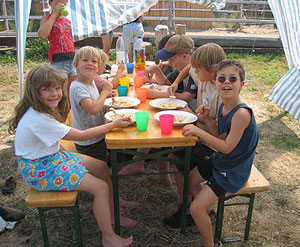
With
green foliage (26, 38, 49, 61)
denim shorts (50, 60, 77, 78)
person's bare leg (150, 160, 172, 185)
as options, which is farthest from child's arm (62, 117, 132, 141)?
green foliage (26, 38, 49, 61)

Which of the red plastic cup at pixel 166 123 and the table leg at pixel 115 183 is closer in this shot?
the red plastic cup at pixel 166 123

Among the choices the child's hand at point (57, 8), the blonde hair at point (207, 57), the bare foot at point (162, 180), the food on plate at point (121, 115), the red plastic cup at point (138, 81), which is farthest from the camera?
the child's hand at point (57, 8)

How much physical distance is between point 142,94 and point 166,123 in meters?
0.80

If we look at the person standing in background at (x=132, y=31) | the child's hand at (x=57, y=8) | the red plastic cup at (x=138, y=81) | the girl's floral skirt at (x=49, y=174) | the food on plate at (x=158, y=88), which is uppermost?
the child's hand at (x=57, y=8)

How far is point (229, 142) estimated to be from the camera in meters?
2.02

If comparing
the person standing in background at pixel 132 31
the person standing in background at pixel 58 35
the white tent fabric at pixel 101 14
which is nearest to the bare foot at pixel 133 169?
the person standing in background at pixel 58 35

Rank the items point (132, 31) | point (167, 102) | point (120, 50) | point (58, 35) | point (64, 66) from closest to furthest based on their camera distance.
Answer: point (167, 102)
point (58, 35)
point (64, 66)
point (120, 50)
point (132, 31)

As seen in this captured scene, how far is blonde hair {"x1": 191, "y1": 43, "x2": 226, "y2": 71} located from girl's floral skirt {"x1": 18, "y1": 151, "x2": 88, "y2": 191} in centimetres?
131

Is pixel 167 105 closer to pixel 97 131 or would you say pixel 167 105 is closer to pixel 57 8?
pixel 97 131

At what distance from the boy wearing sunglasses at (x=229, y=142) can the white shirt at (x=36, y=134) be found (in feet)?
2.96

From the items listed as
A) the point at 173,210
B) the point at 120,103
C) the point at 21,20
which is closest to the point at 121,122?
the point at 120,103

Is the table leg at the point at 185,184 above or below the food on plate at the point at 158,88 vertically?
below

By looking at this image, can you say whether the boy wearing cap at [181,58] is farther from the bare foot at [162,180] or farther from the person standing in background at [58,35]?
the person standing in background at [58,35]

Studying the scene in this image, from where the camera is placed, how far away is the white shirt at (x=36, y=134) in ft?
6.40
